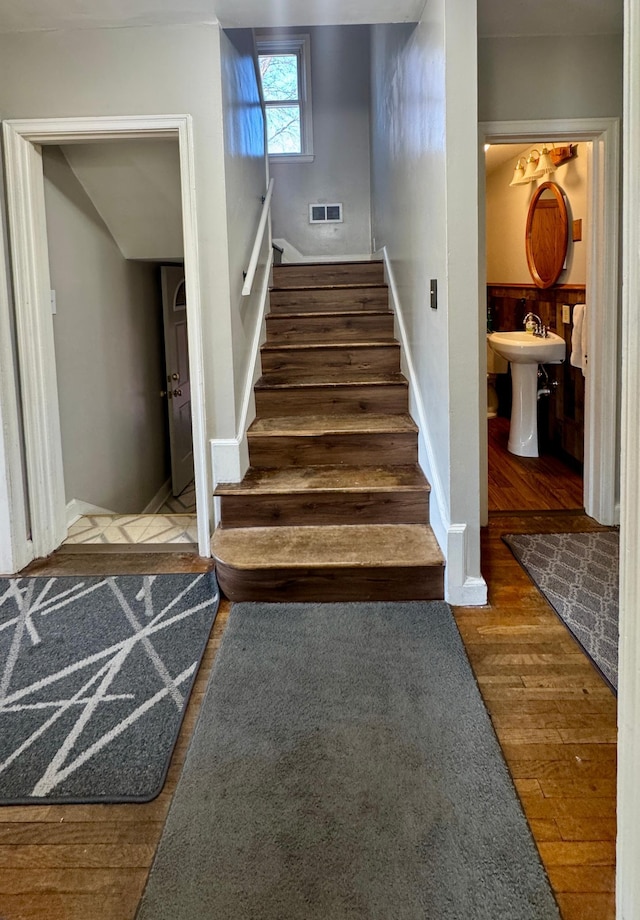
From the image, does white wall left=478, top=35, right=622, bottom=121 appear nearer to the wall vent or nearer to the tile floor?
the tile floor

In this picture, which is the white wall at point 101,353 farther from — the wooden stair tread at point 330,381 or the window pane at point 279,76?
the window pane at point 279,76

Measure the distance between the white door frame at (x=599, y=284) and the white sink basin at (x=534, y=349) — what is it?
1.04 m

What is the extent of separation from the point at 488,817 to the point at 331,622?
109 cm

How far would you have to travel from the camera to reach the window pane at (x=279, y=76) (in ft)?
20.1

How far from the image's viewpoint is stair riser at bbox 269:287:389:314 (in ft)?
15.3

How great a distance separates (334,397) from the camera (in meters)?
3.82

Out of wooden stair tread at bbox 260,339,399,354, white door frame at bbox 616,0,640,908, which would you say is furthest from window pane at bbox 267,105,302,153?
white door frame at bbox 616,0,640,908

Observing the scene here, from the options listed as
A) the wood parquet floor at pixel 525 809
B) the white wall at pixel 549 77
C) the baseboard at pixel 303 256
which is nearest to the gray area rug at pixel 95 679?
the wood parquet floor at pixel 525 809

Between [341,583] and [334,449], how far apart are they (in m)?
0.90

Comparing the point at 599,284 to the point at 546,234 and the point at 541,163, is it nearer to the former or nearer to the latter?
the point at 546,234

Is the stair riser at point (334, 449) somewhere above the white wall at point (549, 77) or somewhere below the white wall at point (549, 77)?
below

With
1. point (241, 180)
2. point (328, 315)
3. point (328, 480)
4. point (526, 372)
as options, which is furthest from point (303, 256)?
point (328, 480)

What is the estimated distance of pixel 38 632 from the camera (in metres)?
2.61

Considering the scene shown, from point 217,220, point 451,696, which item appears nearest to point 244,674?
point 451,696
